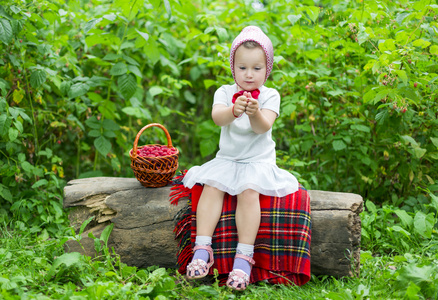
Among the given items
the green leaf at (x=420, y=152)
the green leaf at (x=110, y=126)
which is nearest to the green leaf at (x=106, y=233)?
the green leaf at (x=110, y=126)

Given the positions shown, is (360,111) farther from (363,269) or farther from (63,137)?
(63,137)

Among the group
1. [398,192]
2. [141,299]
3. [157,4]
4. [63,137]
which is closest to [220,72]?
[157,4]

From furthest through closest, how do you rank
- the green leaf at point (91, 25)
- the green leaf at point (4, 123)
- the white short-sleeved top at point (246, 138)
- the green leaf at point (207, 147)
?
the green leaf at point (207, 147) < the green leaf at point (91, 25) < the green leaf at point (4, 123) < the white short-sleeved top at point (246, 138)

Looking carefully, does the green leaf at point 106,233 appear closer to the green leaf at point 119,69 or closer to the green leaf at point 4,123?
the green leaf at point 4,123

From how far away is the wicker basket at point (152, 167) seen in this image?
2670 mm

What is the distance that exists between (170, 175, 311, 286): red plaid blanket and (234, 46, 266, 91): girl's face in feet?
2.16

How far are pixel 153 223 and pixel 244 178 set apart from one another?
25.0 inches

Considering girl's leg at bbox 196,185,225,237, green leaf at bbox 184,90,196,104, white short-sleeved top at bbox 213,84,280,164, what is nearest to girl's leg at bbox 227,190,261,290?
girl's leg at bbox 196,185,225,237

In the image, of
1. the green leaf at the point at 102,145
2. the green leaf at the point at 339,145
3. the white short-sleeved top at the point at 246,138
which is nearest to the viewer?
the white short-sleeved top at the point at 246,138

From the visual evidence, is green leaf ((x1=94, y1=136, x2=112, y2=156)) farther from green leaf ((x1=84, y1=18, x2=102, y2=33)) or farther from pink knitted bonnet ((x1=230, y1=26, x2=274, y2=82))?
pink knitted bonnet ((x1=230, y1=26, x2=274, y2=82))

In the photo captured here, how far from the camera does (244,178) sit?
8.23ft

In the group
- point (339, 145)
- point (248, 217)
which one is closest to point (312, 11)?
point (339, 145)

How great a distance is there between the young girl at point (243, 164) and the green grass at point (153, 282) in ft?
0.47

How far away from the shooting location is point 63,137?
12.2 feet
